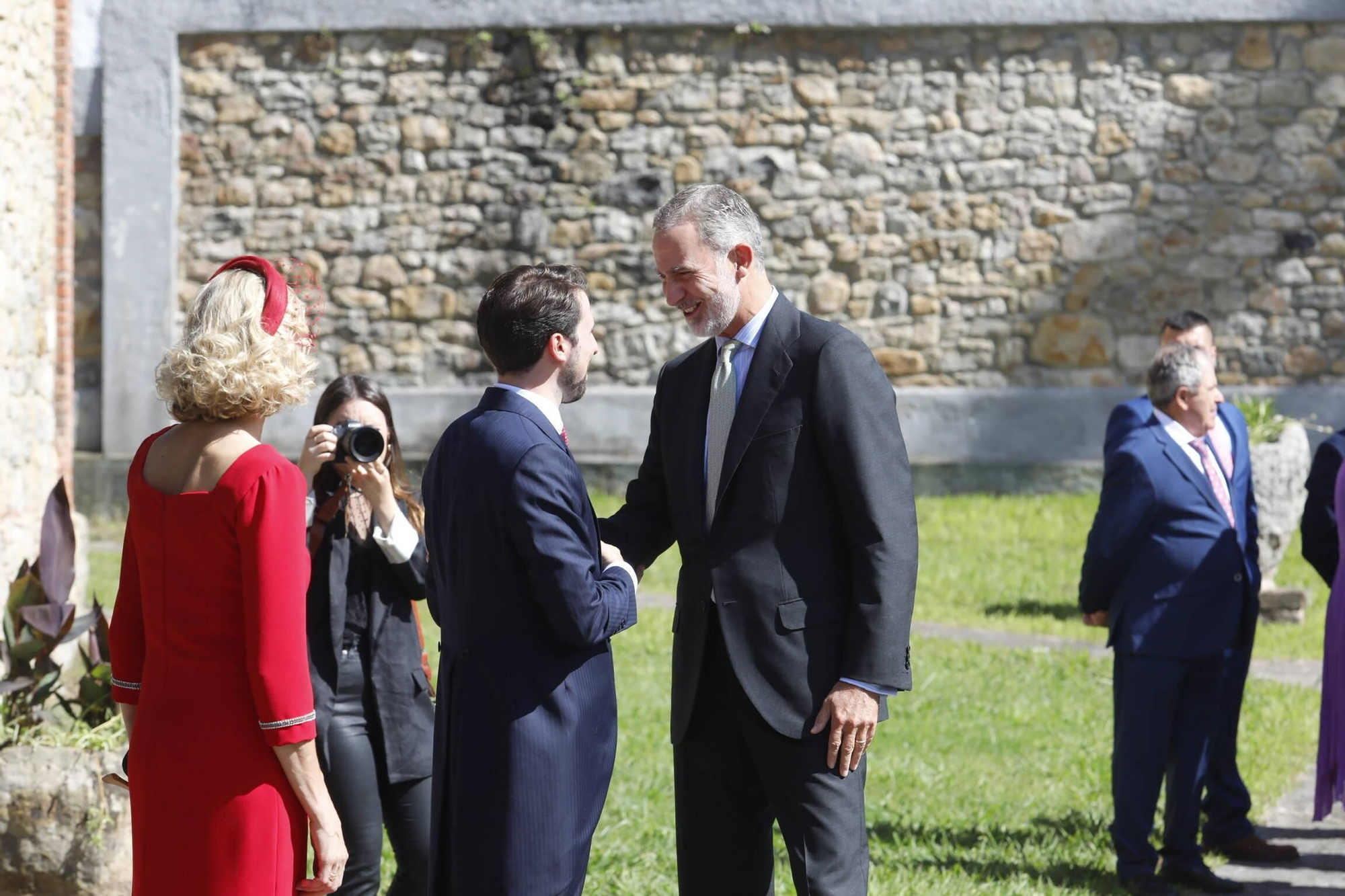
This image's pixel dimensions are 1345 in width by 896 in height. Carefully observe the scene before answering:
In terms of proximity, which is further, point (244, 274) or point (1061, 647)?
point (1061, 647)

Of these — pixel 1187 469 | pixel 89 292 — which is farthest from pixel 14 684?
pixel 89 292

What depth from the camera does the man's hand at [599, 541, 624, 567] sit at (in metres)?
3.10

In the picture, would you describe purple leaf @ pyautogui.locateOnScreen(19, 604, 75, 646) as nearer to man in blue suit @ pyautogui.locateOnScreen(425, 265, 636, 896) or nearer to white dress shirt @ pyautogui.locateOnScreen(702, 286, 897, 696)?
man in blue suit @ pyautogui.locateOnScreen(425, 265, 636, 896)

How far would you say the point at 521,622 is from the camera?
9.55ft

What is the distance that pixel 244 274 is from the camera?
109 inches

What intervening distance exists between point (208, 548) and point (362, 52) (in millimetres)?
10569

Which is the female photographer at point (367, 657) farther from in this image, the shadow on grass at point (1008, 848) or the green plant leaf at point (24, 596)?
the shadow on grass at point (1008, 848)

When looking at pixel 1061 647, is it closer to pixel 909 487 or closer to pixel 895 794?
pixel 895 794

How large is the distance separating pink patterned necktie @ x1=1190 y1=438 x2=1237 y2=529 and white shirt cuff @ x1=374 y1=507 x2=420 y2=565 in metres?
2.74

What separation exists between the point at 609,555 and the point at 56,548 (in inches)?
97.7

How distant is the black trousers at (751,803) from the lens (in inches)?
121

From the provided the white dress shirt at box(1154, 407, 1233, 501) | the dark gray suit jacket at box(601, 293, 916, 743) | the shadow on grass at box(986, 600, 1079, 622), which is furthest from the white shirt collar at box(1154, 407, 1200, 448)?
the shadow on grass at box(986, 600, 1079, 622)

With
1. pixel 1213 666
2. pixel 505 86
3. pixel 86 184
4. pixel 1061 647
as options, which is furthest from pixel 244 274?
pixel 86 184

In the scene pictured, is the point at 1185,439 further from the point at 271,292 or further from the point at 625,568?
the point at 271,292
